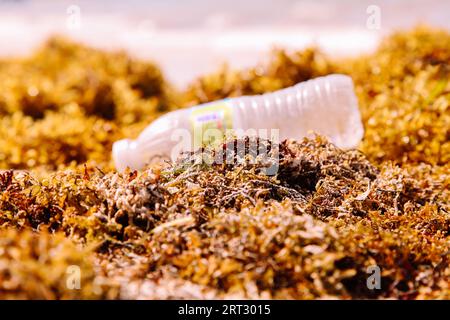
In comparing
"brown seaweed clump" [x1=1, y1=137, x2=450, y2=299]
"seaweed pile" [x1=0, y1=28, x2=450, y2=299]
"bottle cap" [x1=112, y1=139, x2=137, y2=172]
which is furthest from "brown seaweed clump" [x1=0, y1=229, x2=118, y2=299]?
"bottle cap" [x1=112, y1=139, x2=137, y2=172]

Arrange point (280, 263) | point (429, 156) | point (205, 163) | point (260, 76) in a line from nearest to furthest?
1. point (280, 263)
2. point (205, 163)
3. point (429, 156)
4. point (260, 76)

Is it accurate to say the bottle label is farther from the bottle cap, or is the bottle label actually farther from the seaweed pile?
the seaweed pile

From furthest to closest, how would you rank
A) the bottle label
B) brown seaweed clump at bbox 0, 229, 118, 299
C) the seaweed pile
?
the bottle label, the seaweed pile, brown seaweed clump at bbox 0, 229, 118, 299

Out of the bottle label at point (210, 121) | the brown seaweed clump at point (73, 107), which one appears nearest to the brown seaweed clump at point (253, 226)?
the bottle label at point (210, 121)

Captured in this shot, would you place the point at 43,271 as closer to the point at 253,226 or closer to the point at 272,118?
the point at 253,226

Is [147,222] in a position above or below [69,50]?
below
